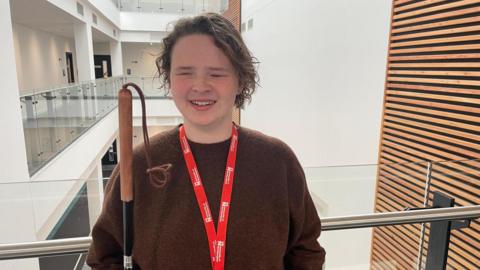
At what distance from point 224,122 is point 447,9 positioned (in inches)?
145

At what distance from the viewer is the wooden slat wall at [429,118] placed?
3270 mm

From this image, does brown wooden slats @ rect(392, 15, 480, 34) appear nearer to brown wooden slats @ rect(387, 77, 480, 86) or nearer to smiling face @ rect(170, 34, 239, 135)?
brown wooden slats @ rect(387, 77, 480, 86)

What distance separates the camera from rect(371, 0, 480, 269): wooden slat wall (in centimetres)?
327

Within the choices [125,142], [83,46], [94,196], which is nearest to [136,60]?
[83,46]

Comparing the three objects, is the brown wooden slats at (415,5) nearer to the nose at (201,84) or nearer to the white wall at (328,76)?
the white wall at (328,76)

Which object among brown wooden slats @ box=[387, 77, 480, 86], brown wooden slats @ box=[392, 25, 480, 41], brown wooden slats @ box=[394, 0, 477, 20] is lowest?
brown wooden slats @ box=[387, 77, 480, 86]

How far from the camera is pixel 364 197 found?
4.65m

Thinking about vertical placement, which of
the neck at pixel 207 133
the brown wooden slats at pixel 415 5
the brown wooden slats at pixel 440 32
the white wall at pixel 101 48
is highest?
the white wall at pixel 101 48

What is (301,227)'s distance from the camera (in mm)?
1119

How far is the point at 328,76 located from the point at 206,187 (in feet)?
19.2

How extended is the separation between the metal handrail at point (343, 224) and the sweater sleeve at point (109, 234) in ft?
1.56

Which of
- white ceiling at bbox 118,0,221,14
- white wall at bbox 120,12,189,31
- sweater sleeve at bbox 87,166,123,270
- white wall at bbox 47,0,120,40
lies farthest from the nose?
white wall at bbox 120,12,189,31

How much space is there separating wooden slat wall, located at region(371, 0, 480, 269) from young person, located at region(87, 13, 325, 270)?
1877 mm

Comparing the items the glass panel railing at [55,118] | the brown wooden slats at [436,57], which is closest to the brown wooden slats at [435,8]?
the brown wooden slats at [436,57]
